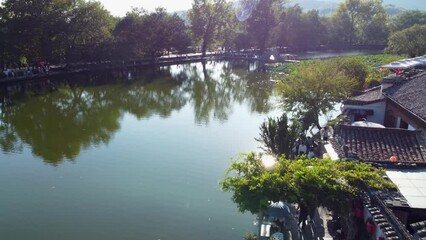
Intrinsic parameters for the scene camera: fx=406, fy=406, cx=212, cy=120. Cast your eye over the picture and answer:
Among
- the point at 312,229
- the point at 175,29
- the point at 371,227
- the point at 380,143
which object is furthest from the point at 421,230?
the point at 175,29

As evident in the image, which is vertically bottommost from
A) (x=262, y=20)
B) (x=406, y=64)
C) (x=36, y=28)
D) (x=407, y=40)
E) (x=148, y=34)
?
(x=406, y=64)

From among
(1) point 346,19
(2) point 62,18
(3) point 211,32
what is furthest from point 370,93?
(1) point 346,19

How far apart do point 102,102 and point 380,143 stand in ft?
87.0

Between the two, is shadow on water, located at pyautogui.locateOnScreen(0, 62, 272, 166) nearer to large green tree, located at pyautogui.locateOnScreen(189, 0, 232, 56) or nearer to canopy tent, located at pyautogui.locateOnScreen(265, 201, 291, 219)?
canopy tent, located at pyautogui.locateOnScreen(265, 201, 291, 219)

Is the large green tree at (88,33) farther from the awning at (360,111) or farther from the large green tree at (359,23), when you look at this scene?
the large green tree at (359,23)

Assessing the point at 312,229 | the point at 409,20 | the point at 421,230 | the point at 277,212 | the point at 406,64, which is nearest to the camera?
the point at 421,230

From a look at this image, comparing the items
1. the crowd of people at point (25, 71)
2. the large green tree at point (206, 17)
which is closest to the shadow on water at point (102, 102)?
the crowd of people at point (25, 71)

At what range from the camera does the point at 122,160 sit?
20062mm

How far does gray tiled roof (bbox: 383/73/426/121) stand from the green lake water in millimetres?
7596

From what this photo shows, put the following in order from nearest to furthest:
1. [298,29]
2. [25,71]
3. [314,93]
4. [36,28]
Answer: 1. [314,93]
2. [36,28]
3. [25,71]
4. [298,29]

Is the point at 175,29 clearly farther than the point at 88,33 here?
Yes

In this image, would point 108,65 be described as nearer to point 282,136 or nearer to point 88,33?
point 88,33

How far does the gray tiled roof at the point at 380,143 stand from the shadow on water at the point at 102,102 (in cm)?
1347

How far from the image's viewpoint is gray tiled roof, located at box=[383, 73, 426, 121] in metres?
16.6
